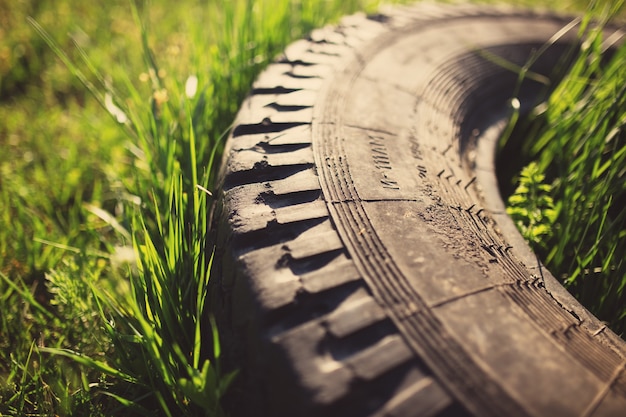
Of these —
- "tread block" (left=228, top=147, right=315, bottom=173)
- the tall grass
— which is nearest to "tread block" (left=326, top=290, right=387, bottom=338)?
the tall grass

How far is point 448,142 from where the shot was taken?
1.36m

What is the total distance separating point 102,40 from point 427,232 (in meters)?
2.32

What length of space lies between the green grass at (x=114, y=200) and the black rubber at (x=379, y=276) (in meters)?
0.13

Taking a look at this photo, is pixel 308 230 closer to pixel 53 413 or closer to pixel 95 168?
pixel 53 413

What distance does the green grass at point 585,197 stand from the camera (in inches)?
46.8

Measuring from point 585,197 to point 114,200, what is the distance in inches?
68.8

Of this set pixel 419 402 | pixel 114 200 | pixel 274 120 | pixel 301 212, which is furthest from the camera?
pixel 114 200

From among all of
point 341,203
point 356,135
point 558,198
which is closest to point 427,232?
point 341,203

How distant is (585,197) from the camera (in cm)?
131

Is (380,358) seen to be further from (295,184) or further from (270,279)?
(295,184)

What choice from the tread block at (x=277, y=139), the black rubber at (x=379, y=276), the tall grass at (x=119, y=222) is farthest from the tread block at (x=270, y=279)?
the tread block at (x=277, y=139)

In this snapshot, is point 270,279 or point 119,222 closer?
point 270,279

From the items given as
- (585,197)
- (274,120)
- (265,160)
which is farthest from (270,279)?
(585,197)

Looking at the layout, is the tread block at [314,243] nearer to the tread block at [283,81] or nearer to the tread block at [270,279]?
the tread block at [270,279]
